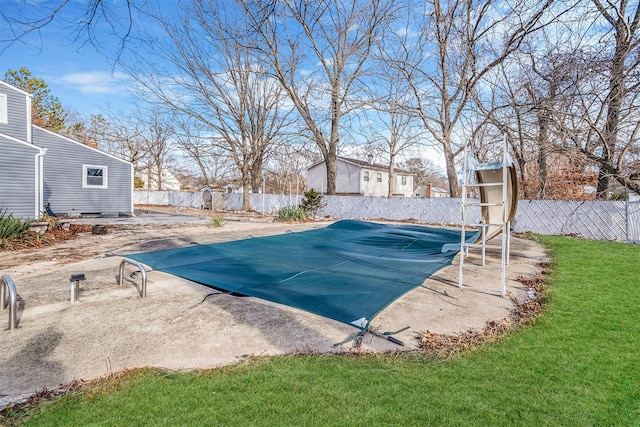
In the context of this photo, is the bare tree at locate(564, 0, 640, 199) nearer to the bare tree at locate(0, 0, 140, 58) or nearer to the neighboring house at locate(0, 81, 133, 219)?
the bare tree at locate(0, 0, 140, 58)

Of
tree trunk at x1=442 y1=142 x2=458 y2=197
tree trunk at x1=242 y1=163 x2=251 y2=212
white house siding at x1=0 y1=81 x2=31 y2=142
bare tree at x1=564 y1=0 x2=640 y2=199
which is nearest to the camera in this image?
bare tree at x1=564 y1=0 x2=640 y2=199

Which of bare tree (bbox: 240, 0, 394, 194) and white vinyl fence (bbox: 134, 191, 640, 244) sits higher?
bare tree (bbox: 240, 0, 394, 194)

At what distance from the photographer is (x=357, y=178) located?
30.6m

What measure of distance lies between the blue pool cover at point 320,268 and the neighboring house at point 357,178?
22.9m

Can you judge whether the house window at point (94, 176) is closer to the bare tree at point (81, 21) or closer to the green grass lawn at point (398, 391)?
the bare tree at point (81, 21)

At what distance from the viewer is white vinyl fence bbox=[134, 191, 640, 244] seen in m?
10.9

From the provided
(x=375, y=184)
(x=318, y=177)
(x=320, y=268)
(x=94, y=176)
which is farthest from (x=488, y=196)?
(x=318, y=177)

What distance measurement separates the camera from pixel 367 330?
3.11 m

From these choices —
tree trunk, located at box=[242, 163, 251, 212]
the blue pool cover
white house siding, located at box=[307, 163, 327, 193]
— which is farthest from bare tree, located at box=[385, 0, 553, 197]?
white house siding, located at box=[307, 163, 327, 193]

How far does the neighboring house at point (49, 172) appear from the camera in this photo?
35.8ft

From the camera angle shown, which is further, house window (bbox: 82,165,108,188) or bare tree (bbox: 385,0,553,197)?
house window (bbox: 82,165,108,188)

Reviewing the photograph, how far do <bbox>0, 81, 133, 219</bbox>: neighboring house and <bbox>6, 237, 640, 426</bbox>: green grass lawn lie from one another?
9.74 metres

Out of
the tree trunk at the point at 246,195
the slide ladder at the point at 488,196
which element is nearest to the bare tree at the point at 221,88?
the tree trunk at the point at 246,195

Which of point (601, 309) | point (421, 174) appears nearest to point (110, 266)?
point (601, 309)
